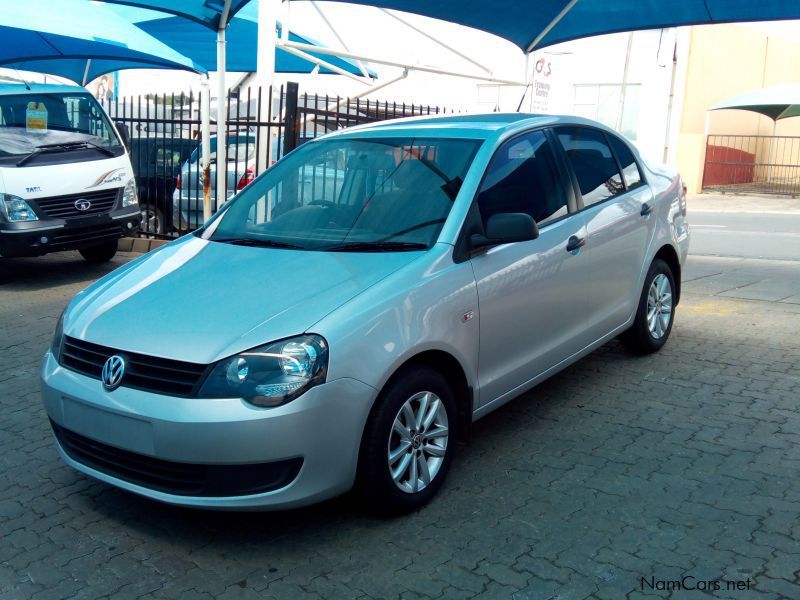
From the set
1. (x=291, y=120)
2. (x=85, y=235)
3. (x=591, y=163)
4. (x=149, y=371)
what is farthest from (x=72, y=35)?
(x=149, y=371)

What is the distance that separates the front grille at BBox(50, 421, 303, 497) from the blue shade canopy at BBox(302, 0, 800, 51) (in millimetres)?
8580

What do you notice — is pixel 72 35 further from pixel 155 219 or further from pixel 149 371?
pixel 149 371

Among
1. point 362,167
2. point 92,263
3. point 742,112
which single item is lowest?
point 92,263

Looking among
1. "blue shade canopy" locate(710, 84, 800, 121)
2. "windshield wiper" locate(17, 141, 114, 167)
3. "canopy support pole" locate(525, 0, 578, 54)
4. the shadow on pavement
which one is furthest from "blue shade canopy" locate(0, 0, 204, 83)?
"blue shade canopy" locate(710, 84, 800, 121)

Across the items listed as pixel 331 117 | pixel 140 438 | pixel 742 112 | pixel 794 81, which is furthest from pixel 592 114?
pixel 140 438

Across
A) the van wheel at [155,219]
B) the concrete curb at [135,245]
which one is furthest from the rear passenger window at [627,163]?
the van wheel at [155,219]

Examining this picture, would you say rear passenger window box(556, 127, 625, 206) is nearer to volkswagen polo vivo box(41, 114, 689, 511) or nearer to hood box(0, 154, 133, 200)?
volkswagen polo vivo box(41, 114, 689, 511)

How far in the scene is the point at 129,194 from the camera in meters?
9.91

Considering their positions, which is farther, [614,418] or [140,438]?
[614,418]

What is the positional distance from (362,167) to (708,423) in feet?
7.96

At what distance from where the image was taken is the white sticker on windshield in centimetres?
948

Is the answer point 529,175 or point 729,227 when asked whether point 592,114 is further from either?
point 529,175

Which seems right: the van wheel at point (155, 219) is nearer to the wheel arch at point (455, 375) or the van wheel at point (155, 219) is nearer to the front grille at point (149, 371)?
the front grille at point (149, 371)

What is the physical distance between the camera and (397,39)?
92.0 feet
